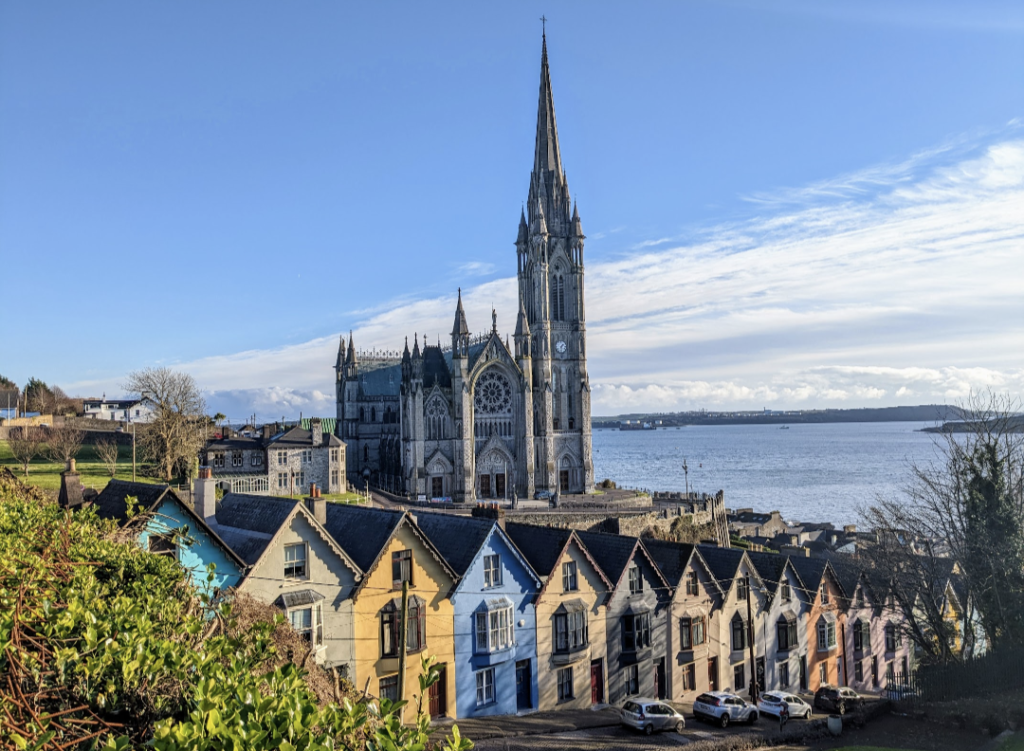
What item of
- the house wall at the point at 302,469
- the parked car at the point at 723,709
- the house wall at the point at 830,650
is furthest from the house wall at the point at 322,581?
the house wall at the point at 302,469

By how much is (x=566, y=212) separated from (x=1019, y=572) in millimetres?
69891

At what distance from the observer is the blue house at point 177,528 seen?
21.0 meters

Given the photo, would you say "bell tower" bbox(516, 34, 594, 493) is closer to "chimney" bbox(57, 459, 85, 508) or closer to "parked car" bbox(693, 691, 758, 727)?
"parked car" bbox(693, 691, 758, 727)

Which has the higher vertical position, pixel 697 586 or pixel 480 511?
pixel 480 511

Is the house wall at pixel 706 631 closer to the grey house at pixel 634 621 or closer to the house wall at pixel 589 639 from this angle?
the grey house at pixel 634 621

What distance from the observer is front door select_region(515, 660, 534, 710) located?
28391 millimetres

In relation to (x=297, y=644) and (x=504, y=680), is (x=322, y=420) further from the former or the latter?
(x=297, y=644)

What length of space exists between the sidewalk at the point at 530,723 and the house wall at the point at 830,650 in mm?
14231

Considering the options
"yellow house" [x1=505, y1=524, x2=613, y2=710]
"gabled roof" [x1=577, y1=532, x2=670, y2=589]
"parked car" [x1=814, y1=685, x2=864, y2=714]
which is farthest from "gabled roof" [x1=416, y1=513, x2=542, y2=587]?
"parked car" [x1=814, y1=685, x2=864, y2=714]

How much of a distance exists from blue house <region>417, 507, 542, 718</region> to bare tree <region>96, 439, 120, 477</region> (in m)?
38.8

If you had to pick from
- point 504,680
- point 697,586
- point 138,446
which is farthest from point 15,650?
point 138,446

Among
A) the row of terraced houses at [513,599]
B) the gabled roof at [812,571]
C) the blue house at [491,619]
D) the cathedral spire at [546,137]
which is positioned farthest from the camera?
the cathedral spire at [546,137]

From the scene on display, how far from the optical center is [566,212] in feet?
309

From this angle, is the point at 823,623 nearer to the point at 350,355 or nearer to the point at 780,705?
the point at 780,705
